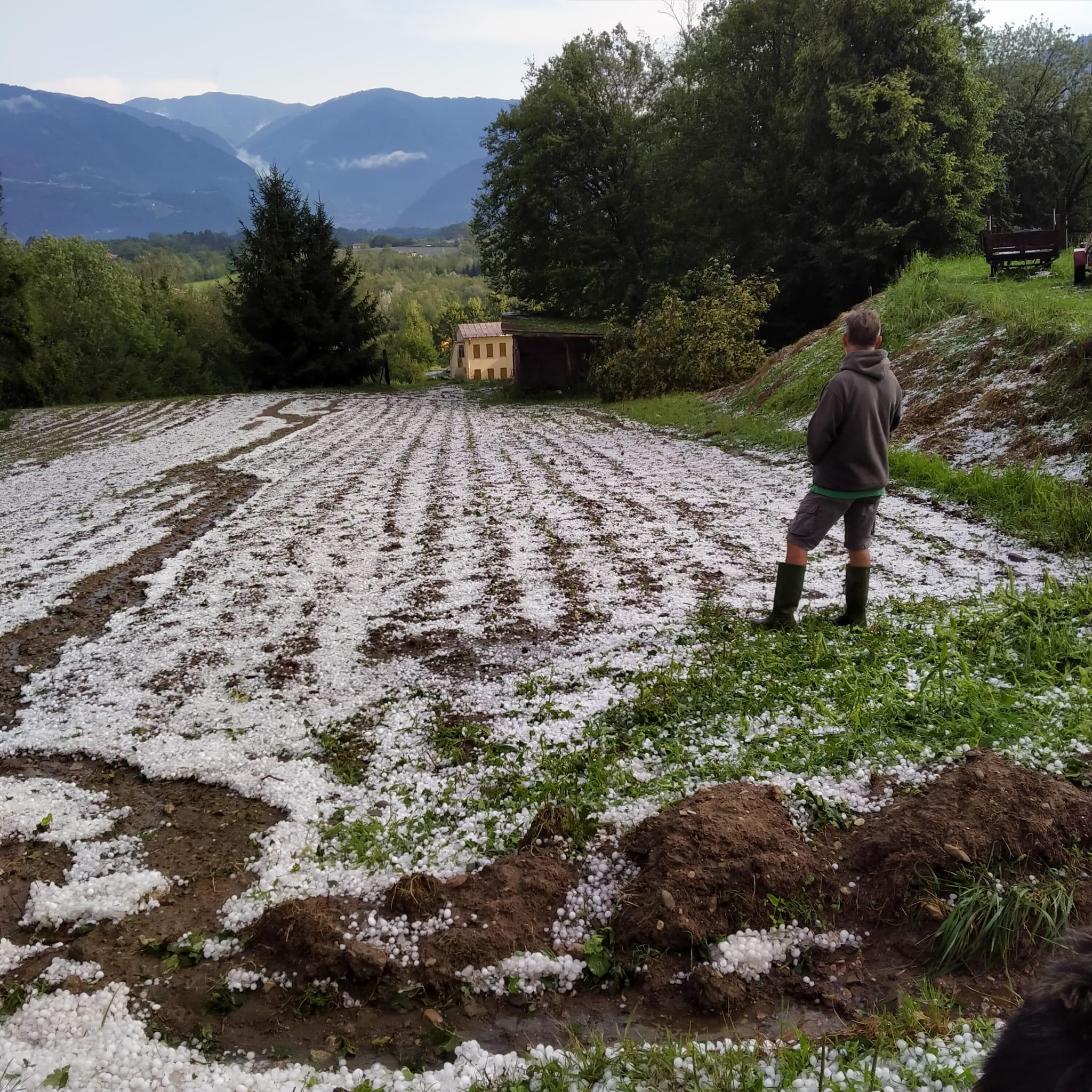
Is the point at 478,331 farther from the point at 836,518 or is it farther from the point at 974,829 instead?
the point at 974,829

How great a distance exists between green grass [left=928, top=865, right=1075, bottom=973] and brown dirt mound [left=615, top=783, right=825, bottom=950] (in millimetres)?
434

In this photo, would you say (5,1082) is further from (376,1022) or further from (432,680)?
(432,680)

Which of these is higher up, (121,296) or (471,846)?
(121,296)

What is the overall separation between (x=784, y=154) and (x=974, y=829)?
28.5 meters

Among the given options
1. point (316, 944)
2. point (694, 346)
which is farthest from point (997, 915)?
point (694, 346)

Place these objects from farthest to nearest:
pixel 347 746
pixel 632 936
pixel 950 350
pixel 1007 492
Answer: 1. pixel 950 350
2. pixel 1007 492
3. pixel 347 746
4. pixel 632 936

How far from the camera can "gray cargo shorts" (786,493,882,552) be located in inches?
185

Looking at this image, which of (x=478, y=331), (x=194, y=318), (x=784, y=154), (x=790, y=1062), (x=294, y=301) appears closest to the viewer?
(x=790, y=1062)

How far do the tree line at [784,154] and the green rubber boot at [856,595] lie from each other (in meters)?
19.5

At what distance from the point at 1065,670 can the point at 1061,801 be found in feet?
4.52

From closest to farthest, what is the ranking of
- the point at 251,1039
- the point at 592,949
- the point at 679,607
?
the point at 251,1039, the point at 592,949, the point at 679,607

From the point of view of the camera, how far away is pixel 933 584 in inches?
220

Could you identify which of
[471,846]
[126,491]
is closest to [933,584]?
[471,846]

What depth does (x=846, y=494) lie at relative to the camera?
464 cm
